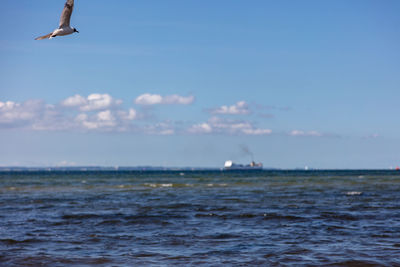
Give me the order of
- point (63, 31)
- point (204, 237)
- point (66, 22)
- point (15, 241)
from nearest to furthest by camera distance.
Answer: point (63, 31) < point (66, 22) < point (15, 241) < point (204, 237)

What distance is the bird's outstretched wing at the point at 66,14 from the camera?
13.5 m

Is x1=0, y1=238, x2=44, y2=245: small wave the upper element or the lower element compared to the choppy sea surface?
lower

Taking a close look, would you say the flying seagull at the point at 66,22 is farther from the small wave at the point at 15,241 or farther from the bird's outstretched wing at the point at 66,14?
the small wave at the point at 15,241

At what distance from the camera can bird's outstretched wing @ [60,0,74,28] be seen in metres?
13.5

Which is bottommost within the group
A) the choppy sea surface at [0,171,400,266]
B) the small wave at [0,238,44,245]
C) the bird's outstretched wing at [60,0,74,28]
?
the small wave at [0,238,44,245]

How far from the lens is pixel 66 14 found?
13.7 meters

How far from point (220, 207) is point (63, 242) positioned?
1258 centimetres

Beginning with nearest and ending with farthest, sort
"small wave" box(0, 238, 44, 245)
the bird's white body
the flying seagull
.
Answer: the bird's white body < the flying seagull < "small wave" box(0, 238, 44, 245)

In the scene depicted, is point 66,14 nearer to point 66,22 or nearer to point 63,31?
point 66,22

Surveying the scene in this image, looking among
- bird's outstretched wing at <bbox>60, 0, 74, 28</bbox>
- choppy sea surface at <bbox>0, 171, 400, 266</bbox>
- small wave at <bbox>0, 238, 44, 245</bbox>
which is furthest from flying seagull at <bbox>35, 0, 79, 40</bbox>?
small wave at <bbox>0, 238, 44, 245</bbox>

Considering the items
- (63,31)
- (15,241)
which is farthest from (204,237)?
(63,31)

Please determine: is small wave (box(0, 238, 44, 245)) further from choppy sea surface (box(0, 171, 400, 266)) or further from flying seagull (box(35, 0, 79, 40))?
flying seagull (box(35, 0, 79, 40))

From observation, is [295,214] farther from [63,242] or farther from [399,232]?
[63,242]

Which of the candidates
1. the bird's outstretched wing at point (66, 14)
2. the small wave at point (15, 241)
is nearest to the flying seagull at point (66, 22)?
the bird's outstretched wing at point (66, 14)
